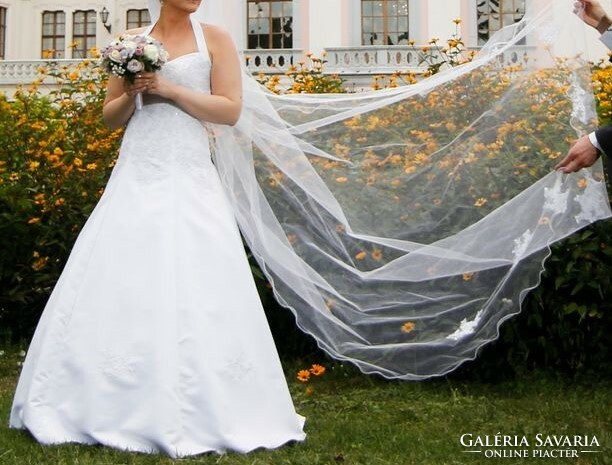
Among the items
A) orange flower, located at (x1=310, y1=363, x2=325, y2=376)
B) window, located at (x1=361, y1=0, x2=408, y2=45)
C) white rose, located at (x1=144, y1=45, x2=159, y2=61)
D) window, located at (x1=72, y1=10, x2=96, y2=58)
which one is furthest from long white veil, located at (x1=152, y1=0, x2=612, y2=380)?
window, located at (x1=72, y1=10, x2=96, y2=58)

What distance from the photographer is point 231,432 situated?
11.5ft

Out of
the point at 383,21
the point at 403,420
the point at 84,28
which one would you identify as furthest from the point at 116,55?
the point at 84,28

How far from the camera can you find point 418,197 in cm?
433

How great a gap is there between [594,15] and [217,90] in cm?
174

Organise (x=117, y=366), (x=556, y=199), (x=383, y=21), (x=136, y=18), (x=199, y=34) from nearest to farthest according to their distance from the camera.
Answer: (x=117, y=366) < (x=199, y=34) < (x=556, y=199) < (x=383, y=21) < (x=136, y=18)

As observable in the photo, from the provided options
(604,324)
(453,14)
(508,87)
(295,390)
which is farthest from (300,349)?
(453,14)

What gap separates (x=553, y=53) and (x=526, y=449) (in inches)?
74.1

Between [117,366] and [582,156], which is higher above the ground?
[582,156]

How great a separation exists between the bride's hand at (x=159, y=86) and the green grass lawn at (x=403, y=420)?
1.51 meters

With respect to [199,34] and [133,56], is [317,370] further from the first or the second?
[133,56]

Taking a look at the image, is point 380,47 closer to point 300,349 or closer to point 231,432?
point 300,349

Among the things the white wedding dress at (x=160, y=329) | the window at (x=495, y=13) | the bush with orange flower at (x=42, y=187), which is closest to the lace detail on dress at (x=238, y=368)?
the white wedding dress at (x=160, y=329)

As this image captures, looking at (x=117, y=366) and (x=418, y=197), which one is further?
(x=418, y=197)

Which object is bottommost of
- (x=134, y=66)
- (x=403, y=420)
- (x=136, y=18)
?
(x=403, y=420)
